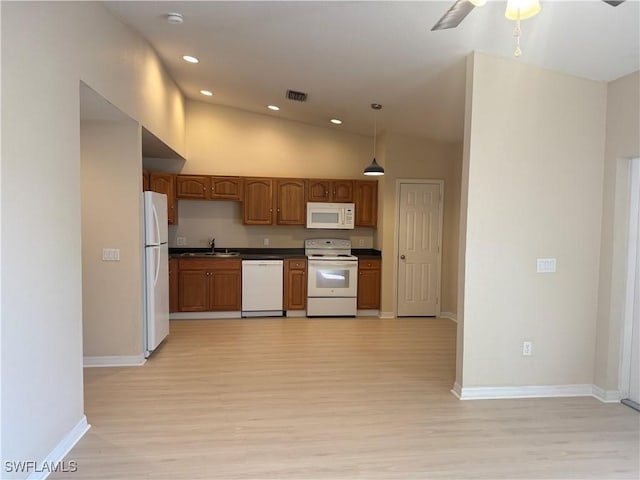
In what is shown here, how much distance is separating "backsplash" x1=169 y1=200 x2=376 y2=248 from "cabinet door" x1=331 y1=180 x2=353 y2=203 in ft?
1.98

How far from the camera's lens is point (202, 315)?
605 centimetres

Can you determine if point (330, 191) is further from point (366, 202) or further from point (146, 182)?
point (146, 182)

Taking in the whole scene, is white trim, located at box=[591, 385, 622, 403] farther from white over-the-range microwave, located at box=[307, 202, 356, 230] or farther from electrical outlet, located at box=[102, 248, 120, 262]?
electrical outlet, located at box=[102, 248, 120, 262]

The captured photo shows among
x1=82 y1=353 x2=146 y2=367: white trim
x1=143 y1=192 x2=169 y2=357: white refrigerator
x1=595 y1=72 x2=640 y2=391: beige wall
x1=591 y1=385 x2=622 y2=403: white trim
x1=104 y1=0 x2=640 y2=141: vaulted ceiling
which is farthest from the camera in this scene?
x1=143 y1=192 x2=169 y2=357: white refrigerator

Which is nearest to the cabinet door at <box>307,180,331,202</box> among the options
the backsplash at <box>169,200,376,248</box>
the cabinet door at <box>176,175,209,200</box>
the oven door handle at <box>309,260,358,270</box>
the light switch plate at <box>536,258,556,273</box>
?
the backsplash at <box>169,200,376,248</box>

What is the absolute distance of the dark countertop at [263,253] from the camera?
6102 mm

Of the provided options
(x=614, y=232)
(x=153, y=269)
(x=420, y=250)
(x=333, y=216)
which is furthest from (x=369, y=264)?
(x=614, y=232)

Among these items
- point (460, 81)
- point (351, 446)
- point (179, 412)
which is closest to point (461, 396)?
point (351, 446)

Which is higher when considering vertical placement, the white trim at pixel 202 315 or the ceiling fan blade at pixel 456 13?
the ceiling fan blade at pixel 456 13

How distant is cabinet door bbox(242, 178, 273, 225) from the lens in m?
6.29

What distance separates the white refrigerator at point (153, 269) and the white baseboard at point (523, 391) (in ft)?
9.89

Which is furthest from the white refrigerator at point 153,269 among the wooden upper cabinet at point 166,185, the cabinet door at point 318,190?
the cabinet door at point 318,190

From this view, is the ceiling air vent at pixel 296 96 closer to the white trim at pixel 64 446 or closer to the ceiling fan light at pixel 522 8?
the ceiling fan light at pixel 522 8

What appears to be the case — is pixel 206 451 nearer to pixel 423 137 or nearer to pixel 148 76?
pixel 148 76
